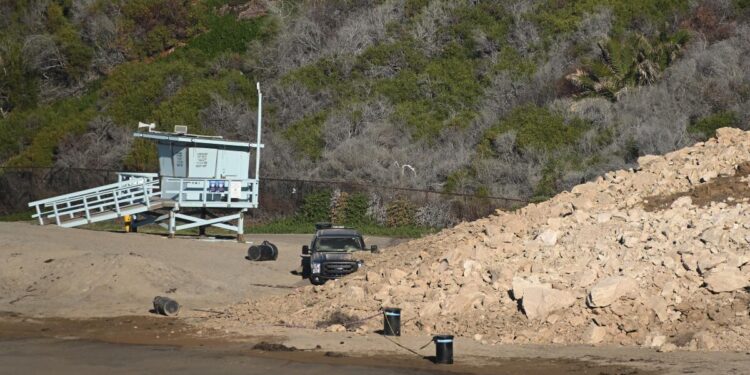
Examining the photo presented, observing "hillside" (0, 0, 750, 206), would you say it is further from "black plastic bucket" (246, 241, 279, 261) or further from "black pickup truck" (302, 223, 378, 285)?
"black pickup truck" (302, 223, 378, 285)

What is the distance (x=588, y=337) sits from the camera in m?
19.1

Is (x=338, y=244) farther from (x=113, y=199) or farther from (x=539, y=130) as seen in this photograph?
(x=539, y=130)

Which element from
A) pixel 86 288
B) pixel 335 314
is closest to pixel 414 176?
pixel 86 288

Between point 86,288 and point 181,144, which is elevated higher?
point 181,144

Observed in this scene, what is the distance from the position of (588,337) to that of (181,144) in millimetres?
24122

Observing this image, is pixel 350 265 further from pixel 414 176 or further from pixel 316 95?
pixel 316 95

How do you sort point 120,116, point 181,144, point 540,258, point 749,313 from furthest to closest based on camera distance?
point 120,116 → point 181,144 → point 540,258 → point 749,313

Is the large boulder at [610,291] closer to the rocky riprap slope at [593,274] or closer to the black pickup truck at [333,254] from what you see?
A: the rocky riprap slope at [593,274]

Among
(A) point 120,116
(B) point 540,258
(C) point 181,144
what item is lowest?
(B) point 540,258

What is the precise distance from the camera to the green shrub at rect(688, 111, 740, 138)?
47312 mm

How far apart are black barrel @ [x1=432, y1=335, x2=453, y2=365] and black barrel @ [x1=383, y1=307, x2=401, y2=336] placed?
234 cm

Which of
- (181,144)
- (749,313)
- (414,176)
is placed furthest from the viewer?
(414,176)

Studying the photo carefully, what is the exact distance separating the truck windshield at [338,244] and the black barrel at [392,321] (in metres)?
8.66

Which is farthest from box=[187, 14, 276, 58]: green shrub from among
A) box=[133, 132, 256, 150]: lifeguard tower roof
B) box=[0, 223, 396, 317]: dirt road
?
box=[0, 223, 396, 317]: dirt road
